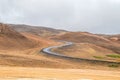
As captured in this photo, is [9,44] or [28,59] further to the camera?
[9,44]

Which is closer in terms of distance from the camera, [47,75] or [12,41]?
[47,75]

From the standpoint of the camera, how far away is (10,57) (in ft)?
205

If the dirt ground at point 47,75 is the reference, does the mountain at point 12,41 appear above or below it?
above

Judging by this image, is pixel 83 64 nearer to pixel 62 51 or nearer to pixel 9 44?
pixel 62 51

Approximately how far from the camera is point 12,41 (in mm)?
107188

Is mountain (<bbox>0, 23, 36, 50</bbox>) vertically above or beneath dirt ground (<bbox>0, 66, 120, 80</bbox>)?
above

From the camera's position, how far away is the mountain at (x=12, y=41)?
332 ft

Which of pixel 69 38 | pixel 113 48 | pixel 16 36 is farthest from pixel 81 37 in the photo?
pixel 16 36

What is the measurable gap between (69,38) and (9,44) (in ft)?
278

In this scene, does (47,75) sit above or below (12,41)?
below

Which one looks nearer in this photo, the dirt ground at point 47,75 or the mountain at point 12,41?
the dirt ground at point 47,75

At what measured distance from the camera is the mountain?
10109 centimetres

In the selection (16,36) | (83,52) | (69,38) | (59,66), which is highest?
(69,38)

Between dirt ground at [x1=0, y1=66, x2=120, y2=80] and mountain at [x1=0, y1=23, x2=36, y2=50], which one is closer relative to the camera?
dirt ground at [x1=0, y1=66, x2=120, y2=80]
